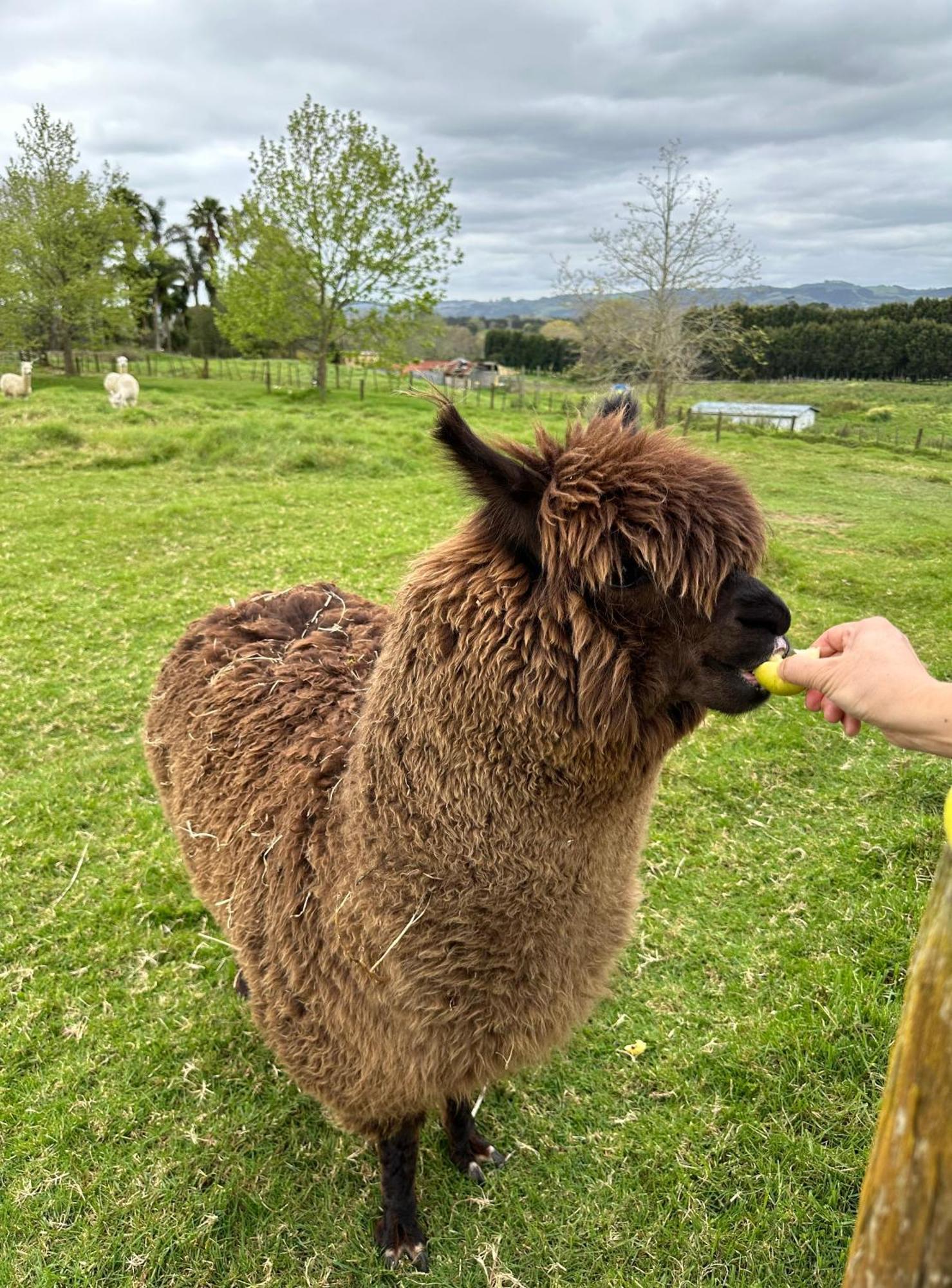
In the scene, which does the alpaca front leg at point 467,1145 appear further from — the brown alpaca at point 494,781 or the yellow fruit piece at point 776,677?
the yellow fruit piece at point 776,677

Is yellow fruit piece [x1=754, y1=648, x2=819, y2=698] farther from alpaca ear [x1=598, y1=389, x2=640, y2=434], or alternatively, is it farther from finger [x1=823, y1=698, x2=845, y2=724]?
alpaca ear [x1=598, y1=389, x2=640, y2=434]

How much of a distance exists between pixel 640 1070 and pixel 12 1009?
2.83 m

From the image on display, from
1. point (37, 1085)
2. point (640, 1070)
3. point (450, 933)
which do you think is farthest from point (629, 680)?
point (37, 1085)

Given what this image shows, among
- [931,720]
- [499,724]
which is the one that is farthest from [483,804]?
[931,720]

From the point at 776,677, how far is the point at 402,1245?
2.40 meters

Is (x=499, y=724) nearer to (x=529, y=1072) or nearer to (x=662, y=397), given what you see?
(x=529, y=1072)

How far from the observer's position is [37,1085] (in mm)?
2998

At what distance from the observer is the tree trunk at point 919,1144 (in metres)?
0.70

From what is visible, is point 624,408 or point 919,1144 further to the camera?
point 624,408

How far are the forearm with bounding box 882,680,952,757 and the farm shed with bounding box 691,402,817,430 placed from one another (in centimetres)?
3115

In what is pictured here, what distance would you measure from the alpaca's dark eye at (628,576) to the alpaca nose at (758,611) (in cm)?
22

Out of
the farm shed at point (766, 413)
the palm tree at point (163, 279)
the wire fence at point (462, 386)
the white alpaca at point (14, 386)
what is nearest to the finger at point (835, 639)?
the wire fence at point (462, 386)

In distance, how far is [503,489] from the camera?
1.71 m

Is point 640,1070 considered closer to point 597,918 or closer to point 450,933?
point 597,918
